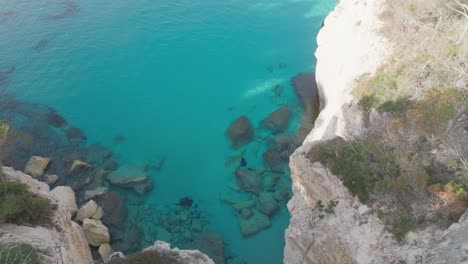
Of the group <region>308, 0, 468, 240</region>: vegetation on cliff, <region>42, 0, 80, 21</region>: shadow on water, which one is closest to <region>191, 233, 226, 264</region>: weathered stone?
<region>308, 0, 468, 240</region>: vegetation on cliff

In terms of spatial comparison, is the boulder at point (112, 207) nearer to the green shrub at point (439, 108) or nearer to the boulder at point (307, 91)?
the boulder at point (307, 91)

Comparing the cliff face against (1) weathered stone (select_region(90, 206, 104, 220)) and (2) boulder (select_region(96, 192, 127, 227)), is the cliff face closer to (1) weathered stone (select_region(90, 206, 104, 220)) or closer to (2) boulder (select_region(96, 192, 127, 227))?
(2) boulder (select_region(96, 192, 127, 227))

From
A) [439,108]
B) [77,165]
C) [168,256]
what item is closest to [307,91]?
[439,108]

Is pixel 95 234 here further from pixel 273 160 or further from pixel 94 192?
pixel 273 160

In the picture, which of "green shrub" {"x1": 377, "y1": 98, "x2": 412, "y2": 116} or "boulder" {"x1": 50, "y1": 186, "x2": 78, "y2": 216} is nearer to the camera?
"green shrub" {"x1": 377, "y1": 98, "x2": 412, "y2": 116}

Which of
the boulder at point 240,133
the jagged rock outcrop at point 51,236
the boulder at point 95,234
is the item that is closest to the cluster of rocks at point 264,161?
the boulder at point 240,133

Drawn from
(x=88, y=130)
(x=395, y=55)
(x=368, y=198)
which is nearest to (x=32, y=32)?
(x=88, y=130)
